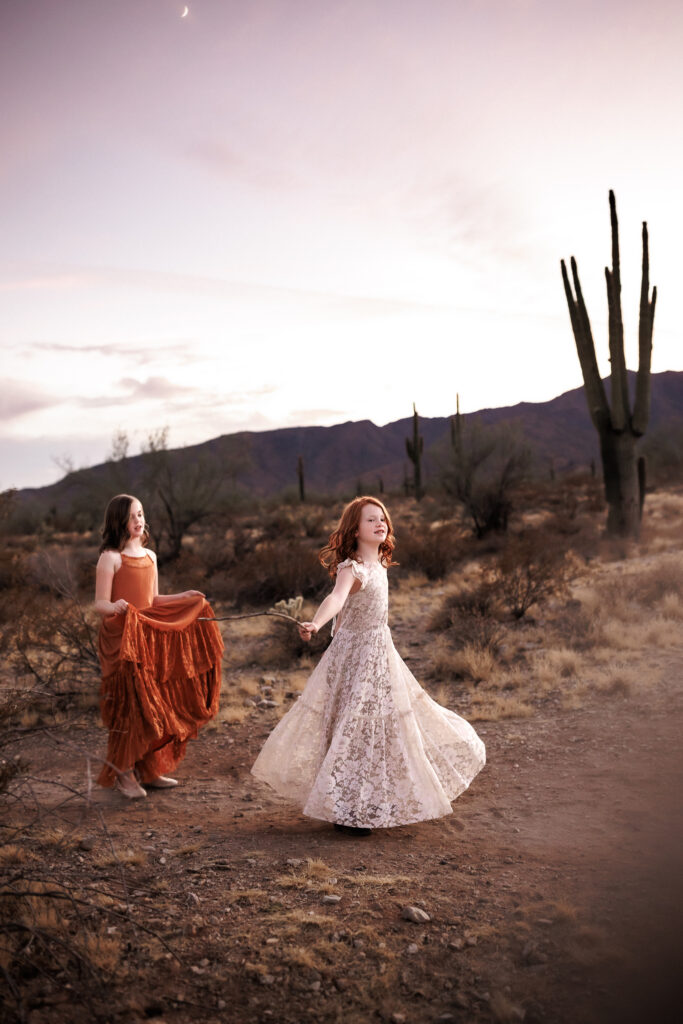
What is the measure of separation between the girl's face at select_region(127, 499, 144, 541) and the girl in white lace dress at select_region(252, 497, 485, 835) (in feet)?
4.84

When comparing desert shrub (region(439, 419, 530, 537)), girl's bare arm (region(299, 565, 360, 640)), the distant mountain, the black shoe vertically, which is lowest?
the black shoe

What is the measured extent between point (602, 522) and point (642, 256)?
7944 millimetres

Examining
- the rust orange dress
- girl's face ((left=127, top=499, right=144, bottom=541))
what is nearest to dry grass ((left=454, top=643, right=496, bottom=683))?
the rust orange dress

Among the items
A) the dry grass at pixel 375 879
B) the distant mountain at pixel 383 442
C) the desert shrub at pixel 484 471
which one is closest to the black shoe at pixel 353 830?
the dry grass at pixel 375 879

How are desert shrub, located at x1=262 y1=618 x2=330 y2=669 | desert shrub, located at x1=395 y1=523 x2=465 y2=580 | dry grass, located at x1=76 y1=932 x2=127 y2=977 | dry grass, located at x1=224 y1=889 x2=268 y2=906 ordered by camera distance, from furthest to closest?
desert shrub, located at x1=395 y1=523 x2=465 y2=580, desert shrub, located at x1=262 y1=618 x2=330 y2=669, dry grass, located at x1=224 y1=889 x2=268 y2=906, dry grass, located at x1=76 y1=932 x2=127 y2=977

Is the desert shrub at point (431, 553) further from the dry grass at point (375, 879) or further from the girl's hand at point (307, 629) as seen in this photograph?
the dry grass at point (375, 879)

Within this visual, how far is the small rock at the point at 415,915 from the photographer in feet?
11.7

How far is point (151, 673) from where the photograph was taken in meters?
5.49

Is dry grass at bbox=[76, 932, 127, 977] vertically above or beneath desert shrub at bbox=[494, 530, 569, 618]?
beneath

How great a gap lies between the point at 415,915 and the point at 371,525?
213 cm

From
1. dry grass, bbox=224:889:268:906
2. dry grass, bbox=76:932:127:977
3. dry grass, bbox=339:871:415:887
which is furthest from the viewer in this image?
dry grass, bbox=339:871:415:887

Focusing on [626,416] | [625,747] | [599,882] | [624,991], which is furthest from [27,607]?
[626,416]

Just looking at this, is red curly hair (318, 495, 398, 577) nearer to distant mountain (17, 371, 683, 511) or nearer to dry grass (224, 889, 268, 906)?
dry grass (224, 889, 268, 906)

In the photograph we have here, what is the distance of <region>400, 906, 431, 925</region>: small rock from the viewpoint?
3.56 metres
